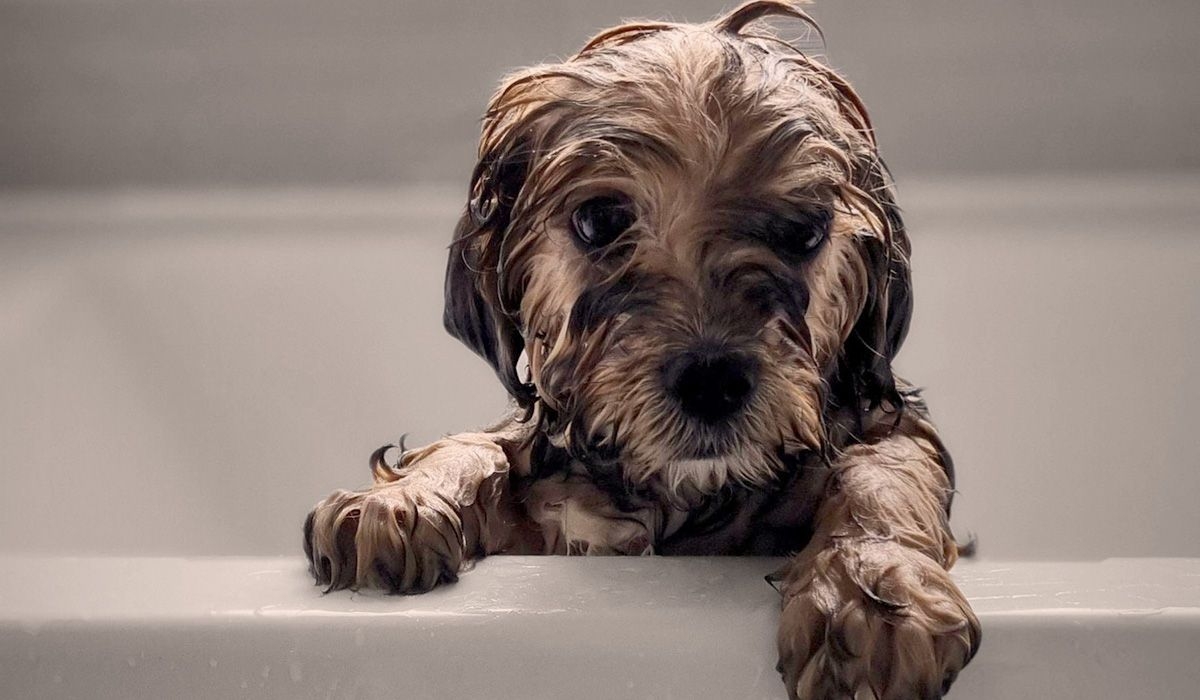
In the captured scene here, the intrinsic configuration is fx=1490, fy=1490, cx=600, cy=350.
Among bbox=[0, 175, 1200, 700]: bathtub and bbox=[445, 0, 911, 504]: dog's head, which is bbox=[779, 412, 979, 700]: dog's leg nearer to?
bbox=[445, 0, 911, 504]: dog's head

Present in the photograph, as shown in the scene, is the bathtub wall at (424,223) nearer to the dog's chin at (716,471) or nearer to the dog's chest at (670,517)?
the dog's chest at (670,517)

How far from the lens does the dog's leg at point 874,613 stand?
129 cm

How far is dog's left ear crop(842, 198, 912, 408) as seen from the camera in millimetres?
1687

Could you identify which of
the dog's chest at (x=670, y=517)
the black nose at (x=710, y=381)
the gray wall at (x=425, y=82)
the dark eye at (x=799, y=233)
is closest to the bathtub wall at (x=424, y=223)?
the gray wall at (x=425, y=82)

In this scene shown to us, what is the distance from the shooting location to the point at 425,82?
3428mm

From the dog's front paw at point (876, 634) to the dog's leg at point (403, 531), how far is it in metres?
0.35

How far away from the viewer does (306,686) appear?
1368 mm

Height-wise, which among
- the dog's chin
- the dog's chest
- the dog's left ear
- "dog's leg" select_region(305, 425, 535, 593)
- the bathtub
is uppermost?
the dog's left ear

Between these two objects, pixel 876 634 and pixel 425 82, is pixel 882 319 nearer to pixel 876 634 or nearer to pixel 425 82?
pixel 876 634

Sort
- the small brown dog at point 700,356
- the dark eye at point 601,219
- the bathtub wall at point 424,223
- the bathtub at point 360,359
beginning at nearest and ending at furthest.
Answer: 1. the small brown dog at point 700,356
2. the dark eye at point 601,219
3. the bathtub at point 360,359
4. the bathtub wall at point 424,223

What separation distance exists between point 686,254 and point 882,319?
0.31m

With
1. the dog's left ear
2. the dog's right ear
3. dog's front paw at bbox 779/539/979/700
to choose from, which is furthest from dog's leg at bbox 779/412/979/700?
the dog's right ear

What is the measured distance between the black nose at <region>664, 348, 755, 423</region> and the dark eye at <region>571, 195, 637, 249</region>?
0.19 metres

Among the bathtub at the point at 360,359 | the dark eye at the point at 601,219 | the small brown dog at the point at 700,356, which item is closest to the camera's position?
the small brown dog at the point at 700,356
